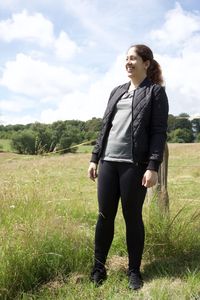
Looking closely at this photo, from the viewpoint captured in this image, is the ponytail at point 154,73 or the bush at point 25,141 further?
the bush at point 25,141

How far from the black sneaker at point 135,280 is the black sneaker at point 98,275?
0.23 m

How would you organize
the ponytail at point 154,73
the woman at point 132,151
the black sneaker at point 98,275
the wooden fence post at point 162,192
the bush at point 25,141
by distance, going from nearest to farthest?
1. the woman at point 132,151
2. the black sneaker at point 98,275
3. the ponytail at point 154,73
4. the wooden fence post at point 162,192
5. the bush at point 25,141

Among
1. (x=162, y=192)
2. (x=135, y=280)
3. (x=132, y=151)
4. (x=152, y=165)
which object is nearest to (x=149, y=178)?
(x=152, y=165)

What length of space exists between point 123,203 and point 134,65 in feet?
3.79

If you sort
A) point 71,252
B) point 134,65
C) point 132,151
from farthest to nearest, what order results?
1. point 71,252
2. point 134,65
3. point 132,151

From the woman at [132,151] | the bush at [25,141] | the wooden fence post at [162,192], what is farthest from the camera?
the bush at [25,141]

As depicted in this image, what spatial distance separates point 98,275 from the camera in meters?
3.79

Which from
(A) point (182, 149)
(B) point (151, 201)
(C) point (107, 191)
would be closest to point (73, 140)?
(B) point (151, 201)

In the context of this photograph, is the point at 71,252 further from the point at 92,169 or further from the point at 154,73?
the point at 154,73

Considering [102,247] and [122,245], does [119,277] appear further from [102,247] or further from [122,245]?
[122,245]

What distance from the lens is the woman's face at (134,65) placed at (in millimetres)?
3781

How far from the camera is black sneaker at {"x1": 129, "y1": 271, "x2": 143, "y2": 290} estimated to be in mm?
3644

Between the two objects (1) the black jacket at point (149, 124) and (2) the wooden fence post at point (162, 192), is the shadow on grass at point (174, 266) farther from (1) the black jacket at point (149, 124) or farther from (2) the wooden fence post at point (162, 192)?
(1) the black jacket at point (149, 124)

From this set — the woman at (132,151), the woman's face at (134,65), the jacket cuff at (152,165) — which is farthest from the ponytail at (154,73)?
the jacket cuff at (152,165)
